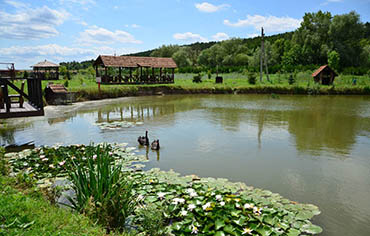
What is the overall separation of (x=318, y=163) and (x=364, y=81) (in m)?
27.1

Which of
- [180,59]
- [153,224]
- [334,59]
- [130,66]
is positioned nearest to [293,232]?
[153,224]

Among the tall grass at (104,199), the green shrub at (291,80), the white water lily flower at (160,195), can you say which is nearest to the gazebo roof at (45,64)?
Answer: the green shrub at (291,80)

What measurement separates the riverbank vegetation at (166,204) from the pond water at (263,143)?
66cm

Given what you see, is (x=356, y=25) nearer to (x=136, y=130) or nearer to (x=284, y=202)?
(x=136, y=130)

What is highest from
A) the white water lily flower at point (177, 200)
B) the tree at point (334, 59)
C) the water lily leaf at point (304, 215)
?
the tree at point (334, 59)

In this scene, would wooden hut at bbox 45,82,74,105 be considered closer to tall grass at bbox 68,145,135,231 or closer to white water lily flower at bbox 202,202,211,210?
tall grass at bbox 68,145,135,231

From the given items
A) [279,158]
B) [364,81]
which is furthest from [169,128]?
[364,81]

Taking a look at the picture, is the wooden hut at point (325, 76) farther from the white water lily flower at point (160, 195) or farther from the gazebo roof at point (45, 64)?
the gazebo roof at point (45, 64)

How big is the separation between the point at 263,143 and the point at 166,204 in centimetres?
586

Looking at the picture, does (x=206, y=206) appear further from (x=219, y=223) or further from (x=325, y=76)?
(x=325, y=76)

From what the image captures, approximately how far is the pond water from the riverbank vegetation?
0.66m

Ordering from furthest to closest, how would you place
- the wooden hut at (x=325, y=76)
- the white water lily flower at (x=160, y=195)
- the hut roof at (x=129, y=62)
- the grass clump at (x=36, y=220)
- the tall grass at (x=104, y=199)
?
the wooden hut at (x=325, y=76)
the hut roof at (x=129, y=62)
the white water lily flower at (x=160, y=195)
the tall grass at (x=104, y=199)
the grass clump at (x=36, y=220)

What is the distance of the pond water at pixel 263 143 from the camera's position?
5734 millimetres

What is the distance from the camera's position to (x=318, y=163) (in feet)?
24.9
